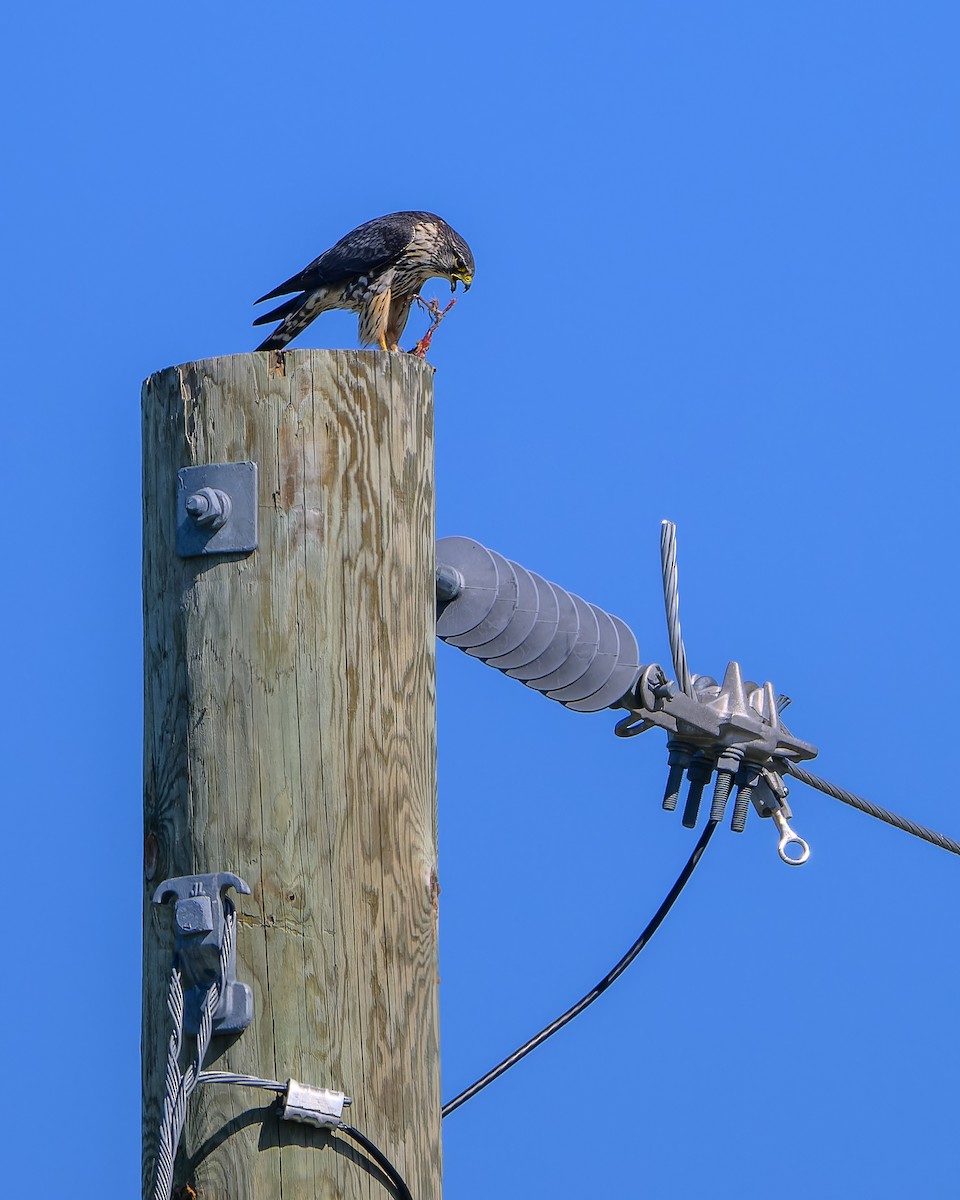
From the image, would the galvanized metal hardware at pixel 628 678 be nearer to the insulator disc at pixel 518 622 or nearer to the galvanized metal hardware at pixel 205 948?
the insulator disc at pixel 518 622

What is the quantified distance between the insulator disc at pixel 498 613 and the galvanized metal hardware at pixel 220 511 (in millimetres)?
769

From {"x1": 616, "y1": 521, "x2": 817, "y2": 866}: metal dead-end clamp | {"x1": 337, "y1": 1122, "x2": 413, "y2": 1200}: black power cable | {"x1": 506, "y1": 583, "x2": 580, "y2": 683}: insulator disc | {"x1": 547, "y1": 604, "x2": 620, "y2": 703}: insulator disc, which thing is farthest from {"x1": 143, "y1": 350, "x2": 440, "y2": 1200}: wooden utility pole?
{"x1": 616, "y1": 521, "x2": 817, "y2": 866}: metal dead-end clamp

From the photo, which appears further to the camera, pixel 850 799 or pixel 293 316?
pixel 293 316

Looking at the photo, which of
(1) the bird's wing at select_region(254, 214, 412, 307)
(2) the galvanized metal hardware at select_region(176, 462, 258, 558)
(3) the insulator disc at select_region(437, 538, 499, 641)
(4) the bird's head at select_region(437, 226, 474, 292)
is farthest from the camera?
(4) the bird's head at select_region(437, 226, 474, 292)

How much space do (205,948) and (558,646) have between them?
1.23m

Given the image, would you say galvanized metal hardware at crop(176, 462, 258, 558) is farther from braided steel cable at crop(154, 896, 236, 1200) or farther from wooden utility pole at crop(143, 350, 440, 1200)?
braided steel cable at crop(154, 896, 236, 1200)

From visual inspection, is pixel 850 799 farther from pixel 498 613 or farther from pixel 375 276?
pixel 375 276

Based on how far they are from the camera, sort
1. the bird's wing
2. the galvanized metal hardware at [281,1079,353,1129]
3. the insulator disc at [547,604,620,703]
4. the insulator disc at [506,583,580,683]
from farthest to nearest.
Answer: the bird's wing → the insulator disc at [547,604,620,703] → the insulator disc at [506,583,580,683] → the galvanized metal hardware at [281,1079,353,1129]

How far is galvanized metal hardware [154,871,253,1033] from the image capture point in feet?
7.70

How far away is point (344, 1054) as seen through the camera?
2.37 metres

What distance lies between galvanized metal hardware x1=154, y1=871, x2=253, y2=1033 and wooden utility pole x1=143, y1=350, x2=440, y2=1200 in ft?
0.08

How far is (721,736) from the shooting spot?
3.88m

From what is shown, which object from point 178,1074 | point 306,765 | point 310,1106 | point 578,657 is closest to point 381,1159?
point 310,1106

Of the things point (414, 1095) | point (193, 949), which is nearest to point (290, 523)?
point (193, 949)
